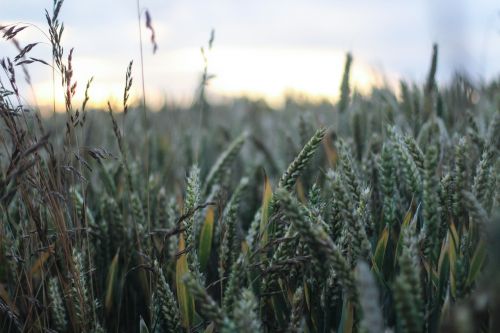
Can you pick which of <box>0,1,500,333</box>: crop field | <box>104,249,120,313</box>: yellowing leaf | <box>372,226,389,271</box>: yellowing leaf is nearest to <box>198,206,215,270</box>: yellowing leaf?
<box>0,1,500,333</box>: crop field

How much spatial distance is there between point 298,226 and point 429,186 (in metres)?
0.24

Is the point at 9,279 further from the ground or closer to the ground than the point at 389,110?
closer to the ground

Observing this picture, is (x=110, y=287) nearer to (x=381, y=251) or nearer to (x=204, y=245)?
(x=204, y=245)

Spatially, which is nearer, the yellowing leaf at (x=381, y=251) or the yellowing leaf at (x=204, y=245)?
the yellowing leaf at (x=381, y=251)

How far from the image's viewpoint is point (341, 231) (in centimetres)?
123

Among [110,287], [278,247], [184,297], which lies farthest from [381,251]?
[110,287]

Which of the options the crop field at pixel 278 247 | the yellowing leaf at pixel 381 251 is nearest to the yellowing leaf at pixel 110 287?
the crop field at pixel 278 247

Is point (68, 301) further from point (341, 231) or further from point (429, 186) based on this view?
point (429, 186)

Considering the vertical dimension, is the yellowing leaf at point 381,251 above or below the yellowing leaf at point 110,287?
above

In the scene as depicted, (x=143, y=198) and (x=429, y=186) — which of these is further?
(x=143, y=198)

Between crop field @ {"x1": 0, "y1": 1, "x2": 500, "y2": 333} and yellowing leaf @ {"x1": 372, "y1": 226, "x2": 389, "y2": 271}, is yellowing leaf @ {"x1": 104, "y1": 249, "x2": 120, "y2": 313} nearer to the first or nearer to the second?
crop field @ {"x1": 0, "y1": 1, "x2": 500, "y2": 333}

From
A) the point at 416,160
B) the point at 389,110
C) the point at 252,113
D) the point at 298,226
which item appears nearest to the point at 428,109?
the point at 389,110

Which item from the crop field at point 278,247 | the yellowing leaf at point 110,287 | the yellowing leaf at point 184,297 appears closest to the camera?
the crop field at point 278,247

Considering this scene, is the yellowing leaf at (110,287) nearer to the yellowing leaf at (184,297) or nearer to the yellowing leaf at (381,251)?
the yellowing leaf at (184,297)
